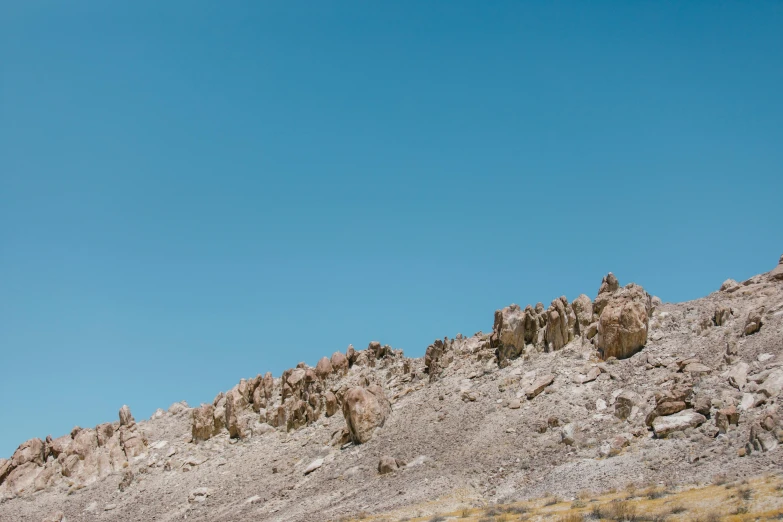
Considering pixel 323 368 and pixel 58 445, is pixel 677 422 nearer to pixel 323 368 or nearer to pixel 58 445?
pixel 323 368

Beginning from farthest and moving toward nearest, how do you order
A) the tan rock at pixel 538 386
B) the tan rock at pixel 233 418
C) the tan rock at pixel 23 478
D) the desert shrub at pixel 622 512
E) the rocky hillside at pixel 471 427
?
the tan rock at pixel 23 478 < the tan rock at pixel 233 418 < the tan rock at pixel 538 386 < the rocky hillside at pixel 471 427 < the desert shrub at pixel 622 512

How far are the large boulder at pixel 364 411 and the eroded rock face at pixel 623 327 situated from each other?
69.2ft

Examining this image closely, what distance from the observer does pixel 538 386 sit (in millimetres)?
56531

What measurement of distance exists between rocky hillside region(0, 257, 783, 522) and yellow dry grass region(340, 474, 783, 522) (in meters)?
2.48

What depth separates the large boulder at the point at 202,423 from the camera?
79.1 m

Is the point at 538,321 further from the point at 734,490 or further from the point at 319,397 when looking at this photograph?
the point at 734,490

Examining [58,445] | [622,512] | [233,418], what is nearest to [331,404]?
[233,418]

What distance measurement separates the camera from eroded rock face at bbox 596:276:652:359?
56.4 m

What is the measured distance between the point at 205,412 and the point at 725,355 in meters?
58.2

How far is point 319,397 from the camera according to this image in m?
76.2

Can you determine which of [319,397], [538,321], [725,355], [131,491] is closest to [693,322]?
[725,355]

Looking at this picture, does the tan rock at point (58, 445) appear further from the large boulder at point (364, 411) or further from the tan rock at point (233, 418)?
the large boulder at point (364, 411)

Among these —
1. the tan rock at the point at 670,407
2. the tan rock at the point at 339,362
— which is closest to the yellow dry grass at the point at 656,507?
the tan rock at the point at 670,407

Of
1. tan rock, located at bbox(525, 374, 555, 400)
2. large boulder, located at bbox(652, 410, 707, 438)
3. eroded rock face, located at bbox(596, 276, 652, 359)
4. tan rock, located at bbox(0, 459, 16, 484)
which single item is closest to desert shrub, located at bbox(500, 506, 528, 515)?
large boulder, located at bbox(652, 410, 707, 438)
